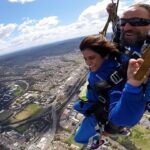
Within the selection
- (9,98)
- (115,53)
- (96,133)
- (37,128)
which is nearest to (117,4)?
(115,53)

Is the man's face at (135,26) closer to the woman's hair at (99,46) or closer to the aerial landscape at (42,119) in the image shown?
the woman's hair at (99,46)

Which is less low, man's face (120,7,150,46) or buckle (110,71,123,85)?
man's face (120,7,150,46)

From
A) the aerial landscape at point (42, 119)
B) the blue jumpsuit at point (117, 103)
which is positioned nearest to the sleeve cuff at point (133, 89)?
the blue jumpsuit at point (117, 103)

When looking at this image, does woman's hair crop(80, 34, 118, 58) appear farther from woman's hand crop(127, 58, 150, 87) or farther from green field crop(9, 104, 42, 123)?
green field crop(9, 104, 42, 123)

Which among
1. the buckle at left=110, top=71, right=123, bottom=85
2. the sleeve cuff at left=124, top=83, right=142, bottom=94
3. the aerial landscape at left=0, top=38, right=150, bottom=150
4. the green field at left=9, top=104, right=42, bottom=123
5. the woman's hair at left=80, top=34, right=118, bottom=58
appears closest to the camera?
the sleeve cuff at left=124, top=83, right=142, bottom=94

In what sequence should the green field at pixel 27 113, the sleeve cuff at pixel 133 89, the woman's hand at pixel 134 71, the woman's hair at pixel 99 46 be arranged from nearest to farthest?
the woman's hand at pixel 134 71 → the sleeve cuff at pixel 133 89 → the woman's hair at pixel 99 46 → the green field at pixel 27 113

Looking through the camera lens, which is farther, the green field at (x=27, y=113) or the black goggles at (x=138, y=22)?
the green field at (x=27, y=113)

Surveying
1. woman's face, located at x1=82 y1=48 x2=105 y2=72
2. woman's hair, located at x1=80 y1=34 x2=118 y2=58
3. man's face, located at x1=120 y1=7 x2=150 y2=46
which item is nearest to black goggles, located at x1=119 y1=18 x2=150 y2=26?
man's face, located at x1=120 y1=7 x2=150 y2=46

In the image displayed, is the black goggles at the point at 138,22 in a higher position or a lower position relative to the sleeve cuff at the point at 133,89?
higher
